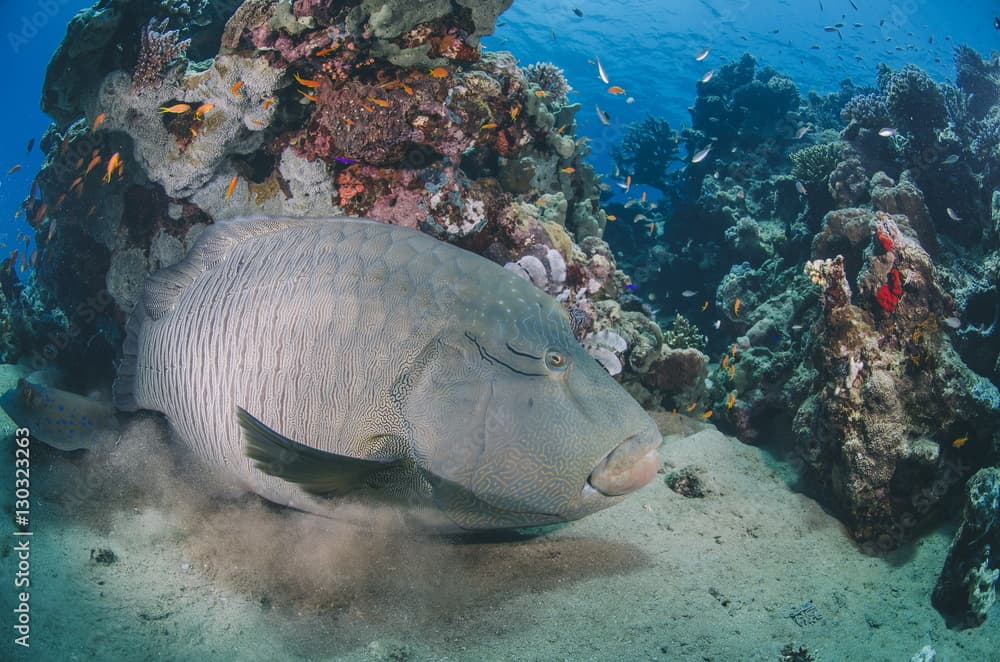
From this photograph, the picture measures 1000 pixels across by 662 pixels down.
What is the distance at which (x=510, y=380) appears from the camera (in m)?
2.22

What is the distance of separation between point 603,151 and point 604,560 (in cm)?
8441

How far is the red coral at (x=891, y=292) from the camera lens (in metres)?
4.68

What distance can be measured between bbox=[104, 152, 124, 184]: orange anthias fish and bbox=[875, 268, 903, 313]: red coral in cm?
775

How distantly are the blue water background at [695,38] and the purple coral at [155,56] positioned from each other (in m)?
51.5

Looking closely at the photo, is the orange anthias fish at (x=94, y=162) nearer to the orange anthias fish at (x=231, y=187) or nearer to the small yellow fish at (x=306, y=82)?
the orange anthias fish at (x=231, y=187)

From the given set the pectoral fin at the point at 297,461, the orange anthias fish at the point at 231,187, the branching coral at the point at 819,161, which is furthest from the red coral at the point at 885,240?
the branching coral at the point at 819,161

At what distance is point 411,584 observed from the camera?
2.89m

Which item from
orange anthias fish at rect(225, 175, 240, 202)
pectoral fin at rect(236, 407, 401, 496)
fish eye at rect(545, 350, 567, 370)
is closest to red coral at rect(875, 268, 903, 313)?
fish eye at rect(545, 350, 567, 370)

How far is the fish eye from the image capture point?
226cm

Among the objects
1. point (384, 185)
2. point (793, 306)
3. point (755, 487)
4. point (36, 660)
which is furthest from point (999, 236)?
point (36, 660)

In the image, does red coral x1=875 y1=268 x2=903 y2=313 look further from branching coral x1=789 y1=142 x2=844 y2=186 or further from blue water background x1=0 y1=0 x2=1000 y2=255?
blue water background x1=0 y1=0 x2=1000 y2=255

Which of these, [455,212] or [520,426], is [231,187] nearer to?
[455,212]

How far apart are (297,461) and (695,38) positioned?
62430mm

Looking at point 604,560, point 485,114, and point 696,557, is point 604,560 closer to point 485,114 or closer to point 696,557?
point 696,557
